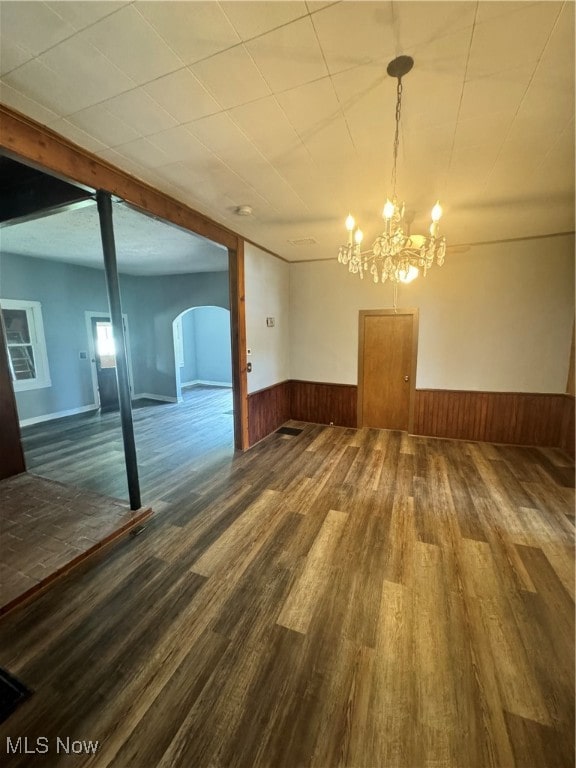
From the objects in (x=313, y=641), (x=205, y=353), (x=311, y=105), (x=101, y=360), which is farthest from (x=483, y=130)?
(x=205, y=353)

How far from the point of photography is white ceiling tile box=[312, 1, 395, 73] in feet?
3.83

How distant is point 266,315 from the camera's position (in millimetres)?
4695

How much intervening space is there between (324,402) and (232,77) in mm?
4434

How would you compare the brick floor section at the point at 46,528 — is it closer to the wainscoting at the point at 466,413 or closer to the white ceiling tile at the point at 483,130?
the wainscoting at the point at 466,413

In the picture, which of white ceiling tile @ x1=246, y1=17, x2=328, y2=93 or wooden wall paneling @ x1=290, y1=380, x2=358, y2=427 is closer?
white ceiling tile @ x1=246, y1=17, x2=328, y2=93

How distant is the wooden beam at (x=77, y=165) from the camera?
1741 millimetres

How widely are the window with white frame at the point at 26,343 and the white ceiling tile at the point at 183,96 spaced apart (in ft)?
17.1

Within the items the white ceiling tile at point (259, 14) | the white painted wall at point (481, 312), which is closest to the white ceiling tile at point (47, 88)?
the white ceiling tile at point (259, 14)

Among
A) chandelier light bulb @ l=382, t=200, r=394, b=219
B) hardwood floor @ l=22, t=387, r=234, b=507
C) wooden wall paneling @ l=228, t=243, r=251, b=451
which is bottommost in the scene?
hardwood floor @ l=22, t=387, r=234, b=507

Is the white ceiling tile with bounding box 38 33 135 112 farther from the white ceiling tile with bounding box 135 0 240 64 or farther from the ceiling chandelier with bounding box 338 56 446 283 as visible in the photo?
the ceiling chandelier with bounding box 338 56 446 283

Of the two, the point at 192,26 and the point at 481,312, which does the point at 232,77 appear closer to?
the point at 192,26

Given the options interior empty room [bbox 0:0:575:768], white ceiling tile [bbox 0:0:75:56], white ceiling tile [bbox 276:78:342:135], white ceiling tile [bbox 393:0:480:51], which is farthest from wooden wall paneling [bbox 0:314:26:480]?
white ceiling tile [bbox 393:0:480:51]

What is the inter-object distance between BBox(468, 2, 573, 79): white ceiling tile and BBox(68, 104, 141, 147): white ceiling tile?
1861mm

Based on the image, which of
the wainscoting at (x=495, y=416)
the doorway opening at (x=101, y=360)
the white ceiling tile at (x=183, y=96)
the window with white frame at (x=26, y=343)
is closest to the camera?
the white ceiling tile at (x=183, y=96)
